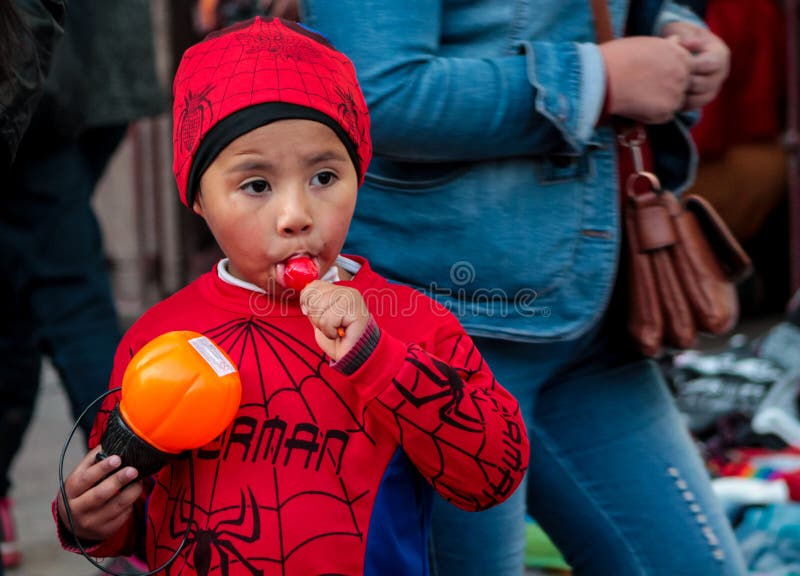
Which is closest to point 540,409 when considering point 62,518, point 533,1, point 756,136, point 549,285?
point 549,285

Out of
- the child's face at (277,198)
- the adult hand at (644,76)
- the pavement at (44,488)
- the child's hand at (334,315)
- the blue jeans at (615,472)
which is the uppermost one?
the adult hand at (644,76)

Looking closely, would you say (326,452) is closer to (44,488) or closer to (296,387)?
(296,387)

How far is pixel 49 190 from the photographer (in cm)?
331

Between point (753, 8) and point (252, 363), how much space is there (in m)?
6.42

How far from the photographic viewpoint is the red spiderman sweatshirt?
1625 millimetres

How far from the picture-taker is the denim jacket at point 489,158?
1.92 metres

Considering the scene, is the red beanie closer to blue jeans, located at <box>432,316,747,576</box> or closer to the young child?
the young child

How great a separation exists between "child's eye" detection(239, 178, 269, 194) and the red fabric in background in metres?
5.83

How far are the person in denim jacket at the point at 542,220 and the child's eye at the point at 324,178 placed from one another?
0.81 ft

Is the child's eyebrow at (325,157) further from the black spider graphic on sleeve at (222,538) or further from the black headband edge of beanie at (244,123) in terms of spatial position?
the black spider graphic on sleeve at (222,538)

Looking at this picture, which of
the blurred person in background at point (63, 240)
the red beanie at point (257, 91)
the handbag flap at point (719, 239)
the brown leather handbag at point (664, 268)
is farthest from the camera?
the blurred person in background at point (63, 240)

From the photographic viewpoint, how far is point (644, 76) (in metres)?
2.01

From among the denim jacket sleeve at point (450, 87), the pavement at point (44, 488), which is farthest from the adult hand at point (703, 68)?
the pavement at point (44, 488)

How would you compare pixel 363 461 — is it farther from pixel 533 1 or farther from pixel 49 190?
pixel 49 190
